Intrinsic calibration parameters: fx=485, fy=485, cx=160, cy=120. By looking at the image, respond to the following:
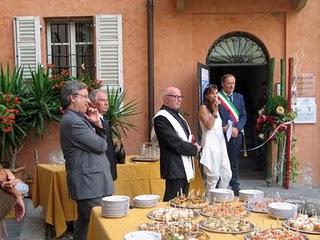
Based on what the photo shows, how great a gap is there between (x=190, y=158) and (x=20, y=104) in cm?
345

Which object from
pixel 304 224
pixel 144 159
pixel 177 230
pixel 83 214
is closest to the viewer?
pixel 177 230

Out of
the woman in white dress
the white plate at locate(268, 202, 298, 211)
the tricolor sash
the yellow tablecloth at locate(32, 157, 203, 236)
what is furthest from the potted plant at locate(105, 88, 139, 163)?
the white plate at locate(268, 202, 298, 211)

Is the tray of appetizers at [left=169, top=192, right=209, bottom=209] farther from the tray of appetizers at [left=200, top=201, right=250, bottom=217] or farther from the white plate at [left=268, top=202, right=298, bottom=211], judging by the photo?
the white plate at [left=268, top=202, right=298, bottom=211]

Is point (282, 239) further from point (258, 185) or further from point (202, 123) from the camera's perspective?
point (258, 185)

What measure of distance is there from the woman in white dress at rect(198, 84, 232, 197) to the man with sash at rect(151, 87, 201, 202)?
0.70 metres

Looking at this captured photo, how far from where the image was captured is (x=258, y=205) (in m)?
3.29

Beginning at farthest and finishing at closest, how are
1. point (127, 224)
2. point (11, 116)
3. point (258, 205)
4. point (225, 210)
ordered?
point (11, 116) → point (258, 205) → point (225, 210) → point (127, 224)

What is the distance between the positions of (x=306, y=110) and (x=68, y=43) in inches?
160

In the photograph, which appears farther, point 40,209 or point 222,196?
point 40,209

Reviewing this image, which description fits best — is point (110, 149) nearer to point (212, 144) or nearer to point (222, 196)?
point (212, 144)

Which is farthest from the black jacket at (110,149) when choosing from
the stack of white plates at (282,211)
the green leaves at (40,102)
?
the green leaves at (40,102)

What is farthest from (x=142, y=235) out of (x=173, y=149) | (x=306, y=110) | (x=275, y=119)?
(x=306, y=110)

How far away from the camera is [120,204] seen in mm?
3121

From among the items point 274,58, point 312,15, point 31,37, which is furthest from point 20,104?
point 312,15
